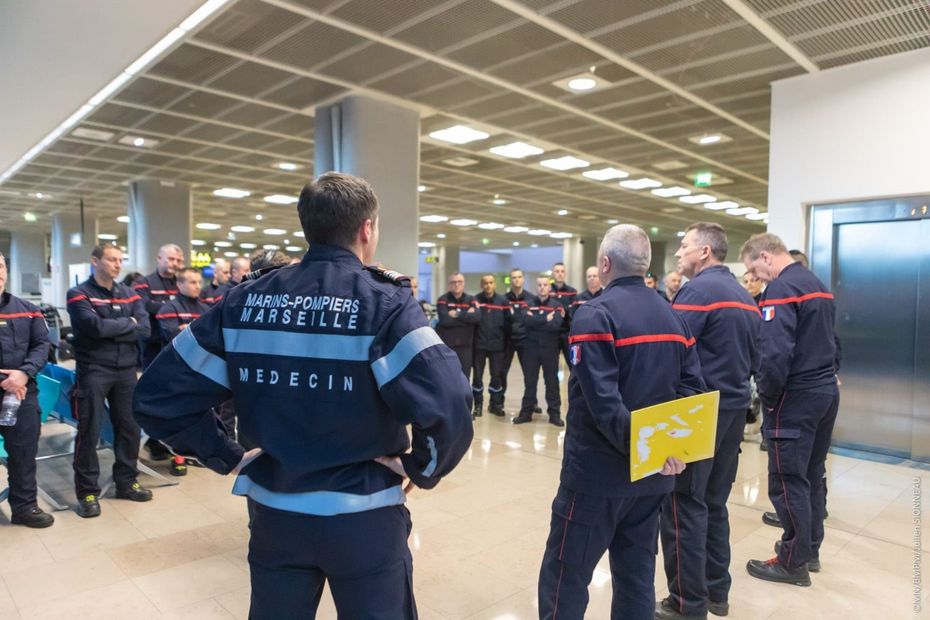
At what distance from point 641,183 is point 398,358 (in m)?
11.9

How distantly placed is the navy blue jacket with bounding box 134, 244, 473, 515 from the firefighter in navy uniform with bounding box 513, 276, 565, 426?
565 centimetres

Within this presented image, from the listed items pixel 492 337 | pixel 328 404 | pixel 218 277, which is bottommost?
pixel 492 337

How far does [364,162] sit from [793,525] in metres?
5.52

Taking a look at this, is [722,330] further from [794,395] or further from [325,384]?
[325,384]

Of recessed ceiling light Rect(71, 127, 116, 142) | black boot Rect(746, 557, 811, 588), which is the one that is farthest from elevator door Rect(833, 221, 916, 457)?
recessed ceiling light Rect(71, 127, 116, 142)

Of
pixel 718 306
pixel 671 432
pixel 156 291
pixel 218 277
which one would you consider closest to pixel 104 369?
pixel 156 291

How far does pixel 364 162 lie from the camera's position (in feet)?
22.6

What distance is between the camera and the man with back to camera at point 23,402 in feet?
12.0

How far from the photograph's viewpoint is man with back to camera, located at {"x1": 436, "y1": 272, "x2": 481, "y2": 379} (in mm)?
7359

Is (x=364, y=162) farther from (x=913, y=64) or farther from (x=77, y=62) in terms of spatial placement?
(x=913, y=64)

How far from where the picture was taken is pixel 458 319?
7.37 meters

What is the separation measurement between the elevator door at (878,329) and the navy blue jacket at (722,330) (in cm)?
394

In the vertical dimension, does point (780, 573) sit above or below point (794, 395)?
below

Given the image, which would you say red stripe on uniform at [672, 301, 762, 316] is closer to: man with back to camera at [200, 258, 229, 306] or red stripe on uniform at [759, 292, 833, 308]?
red stripe on uniform at [759, 292, 833, 308]
